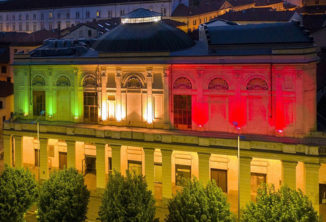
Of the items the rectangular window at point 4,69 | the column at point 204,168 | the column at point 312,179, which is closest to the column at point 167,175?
the column at point 204,168

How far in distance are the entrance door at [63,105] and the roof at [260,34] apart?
65.5 feet

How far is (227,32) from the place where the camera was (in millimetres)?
54219

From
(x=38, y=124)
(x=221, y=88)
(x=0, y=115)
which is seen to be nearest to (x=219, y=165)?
(x=221, y=88)

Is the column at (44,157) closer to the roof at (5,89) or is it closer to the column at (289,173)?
the column at (289,173)

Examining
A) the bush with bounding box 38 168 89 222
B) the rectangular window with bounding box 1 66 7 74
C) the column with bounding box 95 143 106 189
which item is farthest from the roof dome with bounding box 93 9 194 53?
the rectangular window with bounding box 1 66 7 74

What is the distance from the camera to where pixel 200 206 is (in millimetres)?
36625

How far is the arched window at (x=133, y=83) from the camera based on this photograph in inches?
2158

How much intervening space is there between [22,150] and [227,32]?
98.7 ft

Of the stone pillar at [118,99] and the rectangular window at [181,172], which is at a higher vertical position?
the stone pillar at [118,99]

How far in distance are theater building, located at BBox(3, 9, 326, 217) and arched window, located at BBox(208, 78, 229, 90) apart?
11cm

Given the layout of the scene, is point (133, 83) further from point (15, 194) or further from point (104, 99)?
point (15, 194)

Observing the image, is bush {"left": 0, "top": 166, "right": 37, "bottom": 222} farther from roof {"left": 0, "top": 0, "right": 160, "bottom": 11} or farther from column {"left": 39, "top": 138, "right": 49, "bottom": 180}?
roof {"left": 0, "top": 0, "right": 160, "bottom": 11}

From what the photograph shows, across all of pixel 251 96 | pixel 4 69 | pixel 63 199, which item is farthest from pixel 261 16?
pixel 63 199

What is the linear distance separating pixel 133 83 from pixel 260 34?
52.8 ft
